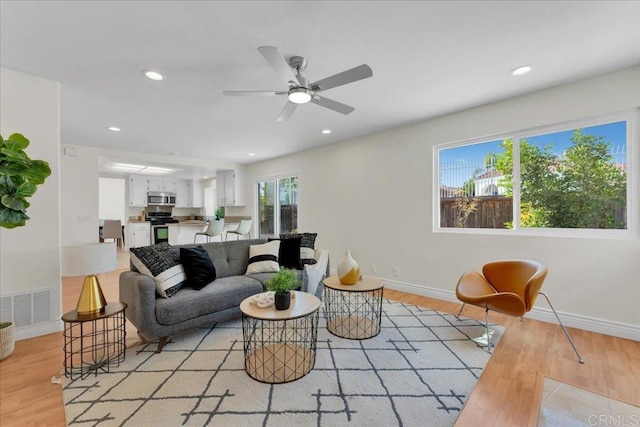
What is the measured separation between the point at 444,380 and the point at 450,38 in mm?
2500

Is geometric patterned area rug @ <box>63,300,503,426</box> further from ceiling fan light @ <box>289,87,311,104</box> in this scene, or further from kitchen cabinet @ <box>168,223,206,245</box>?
kitchen cabinet @ <box>168,223,206,245</box>

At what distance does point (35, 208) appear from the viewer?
2643mm

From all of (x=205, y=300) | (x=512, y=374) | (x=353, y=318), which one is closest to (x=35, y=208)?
(x=205, y=300)

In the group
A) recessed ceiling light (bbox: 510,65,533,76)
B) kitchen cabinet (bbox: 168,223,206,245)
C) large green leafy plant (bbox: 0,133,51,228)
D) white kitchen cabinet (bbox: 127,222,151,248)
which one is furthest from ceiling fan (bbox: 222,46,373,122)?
white kitchen cabinet (bbox: 127,222,151,248)

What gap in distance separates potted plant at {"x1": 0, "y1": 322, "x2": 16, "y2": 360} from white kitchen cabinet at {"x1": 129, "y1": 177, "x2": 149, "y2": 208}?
248 inches

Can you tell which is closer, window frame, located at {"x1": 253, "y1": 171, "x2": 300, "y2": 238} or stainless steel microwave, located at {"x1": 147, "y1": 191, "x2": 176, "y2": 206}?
window frame, located at {"x1": 253, "y1": 171, "x2": 300, "y2": 238}

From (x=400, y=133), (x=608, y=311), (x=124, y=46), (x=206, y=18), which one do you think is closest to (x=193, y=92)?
(x=124, y=46)

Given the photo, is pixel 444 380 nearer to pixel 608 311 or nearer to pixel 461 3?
pixel 608 311

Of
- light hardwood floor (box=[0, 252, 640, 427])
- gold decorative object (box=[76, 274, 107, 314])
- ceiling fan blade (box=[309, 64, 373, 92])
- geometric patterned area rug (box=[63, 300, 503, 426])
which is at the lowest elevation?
light hardwood floor (box=[0, 252, 640, 427])

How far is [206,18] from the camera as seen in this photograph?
5.98 feet

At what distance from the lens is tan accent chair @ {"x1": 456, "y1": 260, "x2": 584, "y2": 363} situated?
2309mm

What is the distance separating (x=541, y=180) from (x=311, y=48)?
2889 millimetres

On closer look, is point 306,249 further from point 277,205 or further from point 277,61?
point 277,205

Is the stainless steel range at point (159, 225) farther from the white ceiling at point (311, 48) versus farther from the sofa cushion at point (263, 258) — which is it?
the sofa cushion at point (263, 258)
